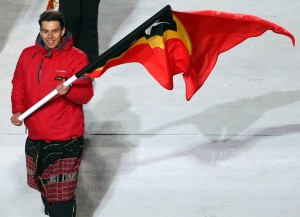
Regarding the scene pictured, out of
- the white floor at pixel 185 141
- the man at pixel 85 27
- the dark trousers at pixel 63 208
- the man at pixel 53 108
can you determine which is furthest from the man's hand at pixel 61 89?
the man at pixel 85 27

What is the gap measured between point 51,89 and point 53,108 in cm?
14

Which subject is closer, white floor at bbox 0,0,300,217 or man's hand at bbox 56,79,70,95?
man's hand at bbox 56,79,70,95

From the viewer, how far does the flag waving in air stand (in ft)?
19.6

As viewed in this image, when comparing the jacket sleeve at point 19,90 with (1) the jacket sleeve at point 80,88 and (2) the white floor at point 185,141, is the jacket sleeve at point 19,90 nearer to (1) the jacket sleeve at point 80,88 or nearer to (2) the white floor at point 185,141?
(1) the jacket sleeve at point 80,88

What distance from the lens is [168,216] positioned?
690cm

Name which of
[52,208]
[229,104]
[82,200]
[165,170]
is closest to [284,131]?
[229,104]

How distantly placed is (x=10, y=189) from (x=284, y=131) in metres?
2.41

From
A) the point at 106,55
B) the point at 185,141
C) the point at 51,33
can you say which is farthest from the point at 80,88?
the point at 185,141

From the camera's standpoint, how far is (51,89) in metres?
6.00

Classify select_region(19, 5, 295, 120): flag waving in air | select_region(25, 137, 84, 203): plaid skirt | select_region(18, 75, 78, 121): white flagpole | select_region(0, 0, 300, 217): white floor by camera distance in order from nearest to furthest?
select_region(18, 75, 78, 121): white flagpole → select_region(19, 5, 295, 120): flag waving in air → select_region(25, 137, 84, 203): plaid skirt → select_region(0, 0, 300, 217): white floor

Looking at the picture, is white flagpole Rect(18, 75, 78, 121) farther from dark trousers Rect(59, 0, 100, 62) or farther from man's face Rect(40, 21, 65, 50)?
dark trousers Rect(59, 0, 100, 62)

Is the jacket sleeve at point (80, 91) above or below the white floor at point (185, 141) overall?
above

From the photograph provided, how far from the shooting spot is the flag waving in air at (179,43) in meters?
5.96

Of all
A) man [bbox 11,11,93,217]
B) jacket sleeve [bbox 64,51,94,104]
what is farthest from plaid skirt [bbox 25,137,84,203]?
jacket sleeve [bbox 64,51,94,104]
